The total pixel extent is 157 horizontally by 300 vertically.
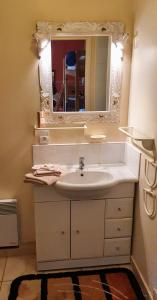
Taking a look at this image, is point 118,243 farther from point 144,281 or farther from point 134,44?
point 134,44

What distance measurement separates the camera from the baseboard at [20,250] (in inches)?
98.2

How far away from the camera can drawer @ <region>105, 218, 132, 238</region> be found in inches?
88.8

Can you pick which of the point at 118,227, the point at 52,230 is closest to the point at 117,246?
the point at 118,227

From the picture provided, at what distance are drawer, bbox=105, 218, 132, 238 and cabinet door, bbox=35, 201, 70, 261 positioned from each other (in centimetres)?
32

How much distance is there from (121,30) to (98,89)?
48 centimetres

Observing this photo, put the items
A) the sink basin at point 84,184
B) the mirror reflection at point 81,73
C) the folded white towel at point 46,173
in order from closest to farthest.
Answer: the sink basin at point 84,184 → the folded white towel at point 46,173 → the mirror reflection at point 81,73

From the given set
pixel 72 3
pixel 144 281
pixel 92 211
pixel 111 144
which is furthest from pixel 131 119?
pixel 144 281

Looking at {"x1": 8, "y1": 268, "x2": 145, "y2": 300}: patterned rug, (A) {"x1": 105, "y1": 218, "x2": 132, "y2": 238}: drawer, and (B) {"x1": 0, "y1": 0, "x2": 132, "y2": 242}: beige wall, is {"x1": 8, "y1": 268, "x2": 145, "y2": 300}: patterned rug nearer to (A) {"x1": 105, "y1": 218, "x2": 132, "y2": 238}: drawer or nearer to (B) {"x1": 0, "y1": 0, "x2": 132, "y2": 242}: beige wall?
(A) {"x1": 105, "y1": 218, "x2": 132, "y2": 238}: drawer

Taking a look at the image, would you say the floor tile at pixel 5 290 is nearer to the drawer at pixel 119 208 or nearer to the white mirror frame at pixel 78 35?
the drawer at pixel 119 208

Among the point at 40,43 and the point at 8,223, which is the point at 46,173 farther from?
the point at 40,43

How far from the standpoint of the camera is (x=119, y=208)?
224 cm

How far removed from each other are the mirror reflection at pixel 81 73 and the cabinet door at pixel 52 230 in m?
0.78

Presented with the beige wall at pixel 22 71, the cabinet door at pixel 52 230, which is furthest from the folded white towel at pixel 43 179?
the beige wall at pixel 22 71

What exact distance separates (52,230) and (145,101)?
119 cm
